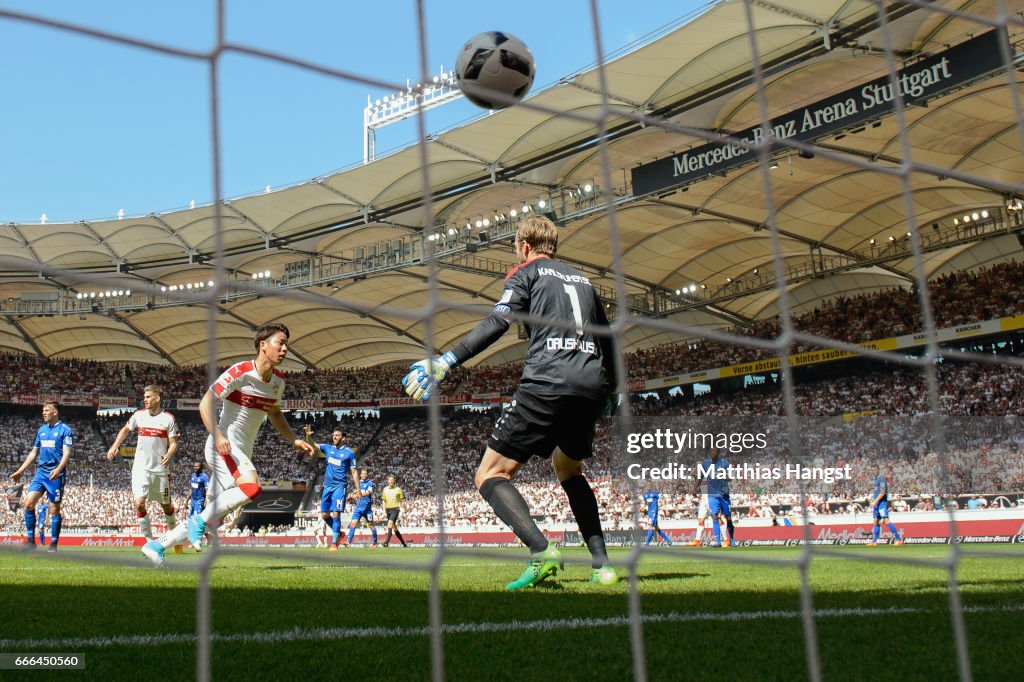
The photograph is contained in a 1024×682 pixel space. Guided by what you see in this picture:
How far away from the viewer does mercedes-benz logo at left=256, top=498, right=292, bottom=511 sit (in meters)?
27.7

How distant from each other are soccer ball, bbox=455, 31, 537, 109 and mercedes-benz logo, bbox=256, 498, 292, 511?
25.7 metres

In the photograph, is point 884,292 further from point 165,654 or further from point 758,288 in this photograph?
point 165,654

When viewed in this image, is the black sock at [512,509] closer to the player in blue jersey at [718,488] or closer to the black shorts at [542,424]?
the black shorts at [542,424]

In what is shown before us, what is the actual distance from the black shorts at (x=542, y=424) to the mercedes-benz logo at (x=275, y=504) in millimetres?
24898

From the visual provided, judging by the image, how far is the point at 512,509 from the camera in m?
4.38

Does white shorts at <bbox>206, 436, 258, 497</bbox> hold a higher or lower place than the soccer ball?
lower

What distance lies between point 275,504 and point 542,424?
85.7 feet

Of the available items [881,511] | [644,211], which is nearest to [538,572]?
[881,511]

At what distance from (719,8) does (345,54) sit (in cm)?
1412

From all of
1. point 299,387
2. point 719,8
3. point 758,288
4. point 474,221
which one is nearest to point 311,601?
point 719,8

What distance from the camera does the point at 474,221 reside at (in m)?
24.2

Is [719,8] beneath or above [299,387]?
above

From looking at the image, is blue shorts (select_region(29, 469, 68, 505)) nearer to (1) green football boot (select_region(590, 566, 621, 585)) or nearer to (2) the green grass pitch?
(2) the green grass pitch

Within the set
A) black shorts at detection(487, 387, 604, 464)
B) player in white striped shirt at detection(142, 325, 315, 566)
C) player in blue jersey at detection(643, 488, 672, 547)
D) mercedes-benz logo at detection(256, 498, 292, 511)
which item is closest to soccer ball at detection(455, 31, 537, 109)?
black shorts at detection(487, 387, 604, 464)
